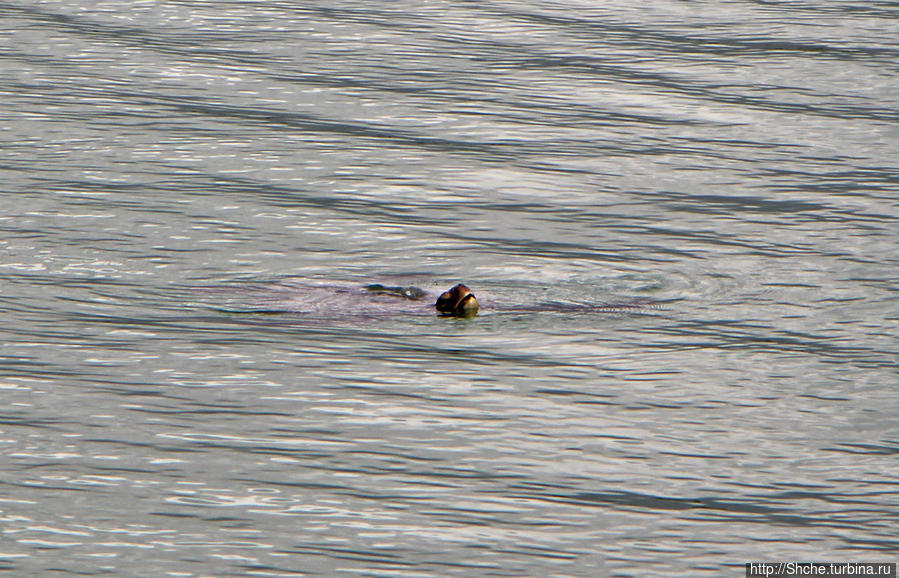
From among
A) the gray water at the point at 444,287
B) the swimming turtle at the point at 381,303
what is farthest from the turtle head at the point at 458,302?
the gray water at the point at 444,287

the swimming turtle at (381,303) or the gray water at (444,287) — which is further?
the swimming turtle at (381,303)

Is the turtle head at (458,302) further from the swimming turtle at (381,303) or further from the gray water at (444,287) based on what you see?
the gray water at (444,287)

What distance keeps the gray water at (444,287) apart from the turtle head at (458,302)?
0.40 feet

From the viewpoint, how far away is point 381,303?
1245cm

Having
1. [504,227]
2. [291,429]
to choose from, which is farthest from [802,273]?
[291,429]

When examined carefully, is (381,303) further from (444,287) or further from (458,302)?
(444,287)

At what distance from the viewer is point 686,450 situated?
9.90 meters

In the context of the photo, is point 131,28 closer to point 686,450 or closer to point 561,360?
point 561,360

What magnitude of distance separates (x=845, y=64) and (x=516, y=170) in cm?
625

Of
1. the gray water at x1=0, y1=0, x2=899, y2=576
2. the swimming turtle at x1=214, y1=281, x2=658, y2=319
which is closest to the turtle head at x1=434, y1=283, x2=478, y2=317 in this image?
the swimming turtle at x1=214, y1=281, x2=658, y2=319

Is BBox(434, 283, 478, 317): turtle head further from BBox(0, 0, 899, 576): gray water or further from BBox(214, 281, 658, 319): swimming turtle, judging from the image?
BBox(0, 0, 899, 576): gray water

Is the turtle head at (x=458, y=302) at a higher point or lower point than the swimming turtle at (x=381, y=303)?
higher

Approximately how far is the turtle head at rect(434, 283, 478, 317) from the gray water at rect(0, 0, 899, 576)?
0.40 ft

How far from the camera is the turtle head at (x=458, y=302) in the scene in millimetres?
12188
